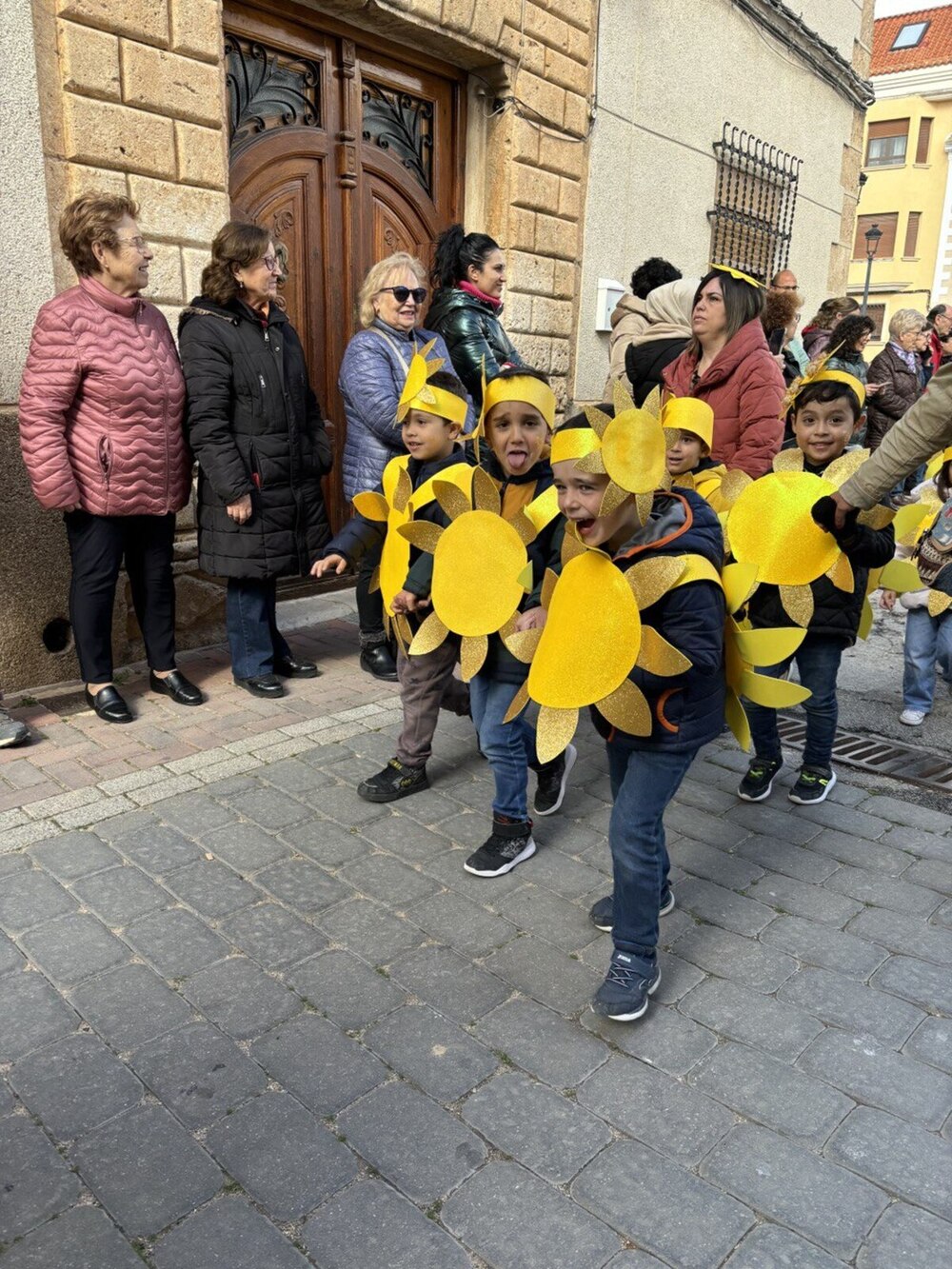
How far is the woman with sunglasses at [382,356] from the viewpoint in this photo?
4680mm

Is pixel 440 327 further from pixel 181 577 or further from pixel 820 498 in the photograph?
pixel 820 498

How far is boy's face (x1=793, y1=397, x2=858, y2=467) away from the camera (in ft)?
11.2

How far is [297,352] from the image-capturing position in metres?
4.62

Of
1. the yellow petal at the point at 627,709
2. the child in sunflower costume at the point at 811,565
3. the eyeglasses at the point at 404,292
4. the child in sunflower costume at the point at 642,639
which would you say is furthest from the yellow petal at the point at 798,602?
the eyeglasses at the point at 404,292

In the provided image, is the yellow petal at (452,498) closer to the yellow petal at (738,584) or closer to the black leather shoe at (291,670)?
the yellow petal at (738,584)

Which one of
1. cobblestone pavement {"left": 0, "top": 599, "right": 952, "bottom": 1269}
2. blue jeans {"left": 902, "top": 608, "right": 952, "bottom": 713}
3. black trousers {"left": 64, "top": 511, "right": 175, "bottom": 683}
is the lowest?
cobblestone pavement {"left": 0, "top": 599, "right": 952, "bottom": 1269}

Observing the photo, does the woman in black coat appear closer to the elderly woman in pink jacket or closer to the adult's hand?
the adult's hand

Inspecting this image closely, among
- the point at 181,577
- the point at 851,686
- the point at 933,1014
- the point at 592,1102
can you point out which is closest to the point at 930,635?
the point at 851,686

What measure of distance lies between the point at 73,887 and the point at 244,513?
1.96 m

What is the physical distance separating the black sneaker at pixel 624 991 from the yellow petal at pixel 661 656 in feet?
2.56

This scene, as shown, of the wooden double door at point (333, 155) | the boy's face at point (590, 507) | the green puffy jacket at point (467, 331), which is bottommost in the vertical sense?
the boy's face at point (590, 507)

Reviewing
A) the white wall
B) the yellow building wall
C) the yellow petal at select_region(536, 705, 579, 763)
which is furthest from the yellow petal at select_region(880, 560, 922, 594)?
the yellow building wall

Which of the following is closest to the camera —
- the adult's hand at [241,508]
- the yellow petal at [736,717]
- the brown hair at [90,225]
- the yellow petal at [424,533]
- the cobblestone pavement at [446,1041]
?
the cobblestone pavement at [446,1041]

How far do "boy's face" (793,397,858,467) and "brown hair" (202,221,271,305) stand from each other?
2.38 m
